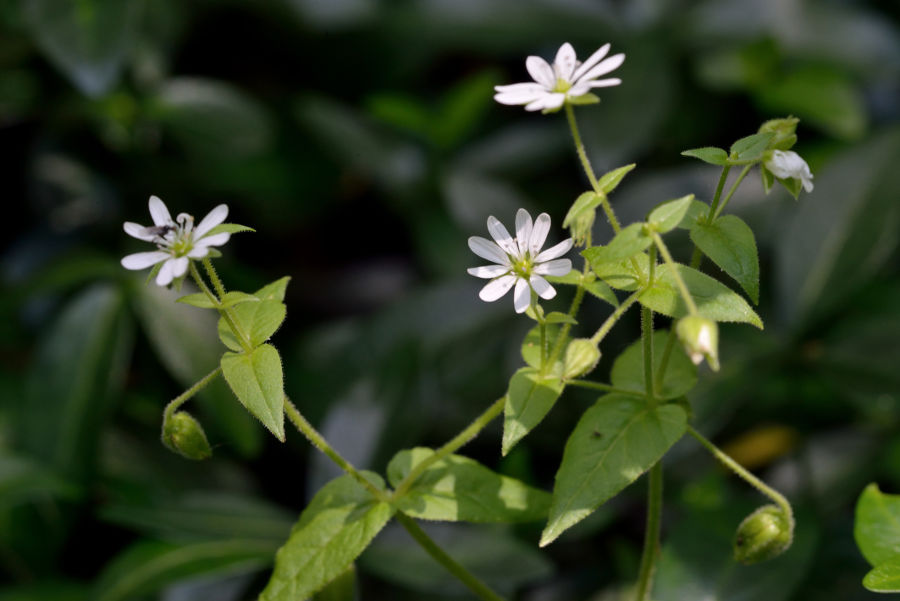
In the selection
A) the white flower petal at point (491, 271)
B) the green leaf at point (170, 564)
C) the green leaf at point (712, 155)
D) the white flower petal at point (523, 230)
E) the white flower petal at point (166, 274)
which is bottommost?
the green leaf at point (170, 564)

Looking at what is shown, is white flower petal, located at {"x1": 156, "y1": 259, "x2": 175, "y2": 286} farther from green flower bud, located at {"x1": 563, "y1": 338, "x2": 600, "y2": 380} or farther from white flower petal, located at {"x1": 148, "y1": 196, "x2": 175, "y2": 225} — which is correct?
green flower bud, located at {"x1": 563, "y1": 338, "x2": 600, "y2": 380}

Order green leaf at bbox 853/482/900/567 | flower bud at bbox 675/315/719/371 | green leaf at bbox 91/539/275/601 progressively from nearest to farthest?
1. flower bud at bbox 675/315/719/371
2. green leaf at bbox 853/482/900/567
3. green leaf at bbox 91/539/275/601

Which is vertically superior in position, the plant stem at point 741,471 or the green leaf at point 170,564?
the plant stem at point 741,471

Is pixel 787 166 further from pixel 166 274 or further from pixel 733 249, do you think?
pixel 166 274

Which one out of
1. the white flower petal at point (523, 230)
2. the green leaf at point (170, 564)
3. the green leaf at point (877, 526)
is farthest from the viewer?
the green leaf at point (170, 564)

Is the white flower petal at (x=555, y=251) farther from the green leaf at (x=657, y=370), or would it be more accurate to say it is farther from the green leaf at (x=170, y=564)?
the green leaf at (x=170, y=564)

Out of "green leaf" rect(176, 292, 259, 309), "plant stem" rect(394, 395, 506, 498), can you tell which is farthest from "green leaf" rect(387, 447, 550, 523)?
"green leaf" rect(176, 292, 259, 309)

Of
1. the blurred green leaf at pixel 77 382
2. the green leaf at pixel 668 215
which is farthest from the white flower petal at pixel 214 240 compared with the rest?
the blurred green leaf at pixel 77 382
